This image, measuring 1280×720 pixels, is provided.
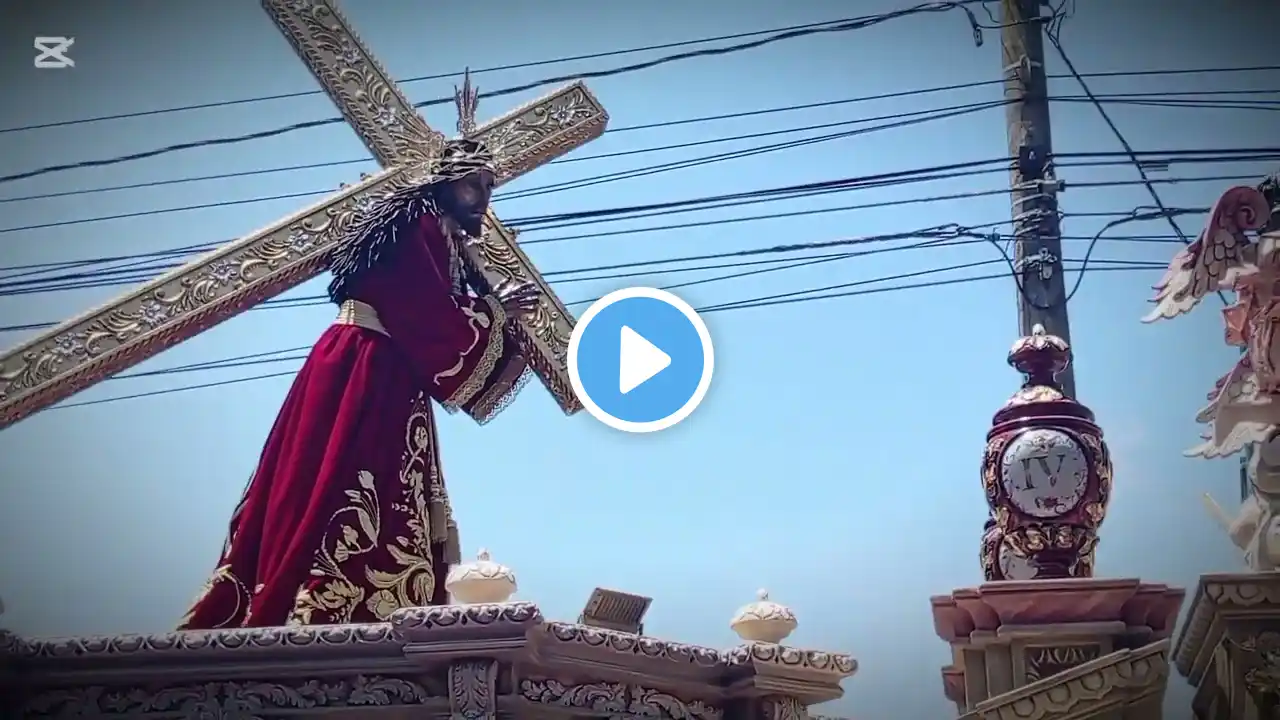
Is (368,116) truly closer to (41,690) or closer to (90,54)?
(90,54)

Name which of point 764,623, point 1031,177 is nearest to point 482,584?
point 764,623

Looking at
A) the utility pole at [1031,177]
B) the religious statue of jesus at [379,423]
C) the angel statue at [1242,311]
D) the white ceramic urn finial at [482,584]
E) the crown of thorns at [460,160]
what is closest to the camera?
the white ceramic urn finial at [482,584]


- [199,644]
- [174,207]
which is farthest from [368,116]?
[199,644]

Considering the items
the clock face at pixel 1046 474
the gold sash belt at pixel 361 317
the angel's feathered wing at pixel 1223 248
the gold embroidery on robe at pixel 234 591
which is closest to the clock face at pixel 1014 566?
the clock face at pixel 1046 474

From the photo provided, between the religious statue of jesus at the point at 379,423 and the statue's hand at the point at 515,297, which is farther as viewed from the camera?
the statue's hand at the point at 515,297

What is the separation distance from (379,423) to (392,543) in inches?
14.5

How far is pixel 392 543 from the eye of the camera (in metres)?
4.68

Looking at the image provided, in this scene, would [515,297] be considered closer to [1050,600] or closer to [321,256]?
[321,256]

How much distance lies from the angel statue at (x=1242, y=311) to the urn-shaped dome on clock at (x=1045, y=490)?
1.47ft

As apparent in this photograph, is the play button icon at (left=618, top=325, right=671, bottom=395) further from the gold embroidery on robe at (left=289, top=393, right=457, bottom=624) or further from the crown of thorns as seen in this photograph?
the gold embroidery on robe at (left=289, top=393, right=457, bottom=624)

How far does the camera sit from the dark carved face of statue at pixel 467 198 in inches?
206

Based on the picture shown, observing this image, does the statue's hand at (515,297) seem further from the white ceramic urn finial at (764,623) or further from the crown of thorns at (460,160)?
the white ceramic urn finial at (764,623)

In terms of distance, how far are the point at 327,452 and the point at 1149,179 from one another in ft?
10.6

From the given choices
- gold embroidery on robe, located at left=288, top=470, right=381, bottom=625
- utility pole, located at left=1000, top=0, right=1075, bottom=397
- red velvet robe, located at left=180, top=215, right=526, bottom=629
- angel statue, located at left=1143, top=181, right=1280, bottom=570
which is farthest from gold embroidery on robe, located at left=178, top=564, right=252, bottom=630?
utility pole, located at left=1000, top=0, right=1075, bottom=397
